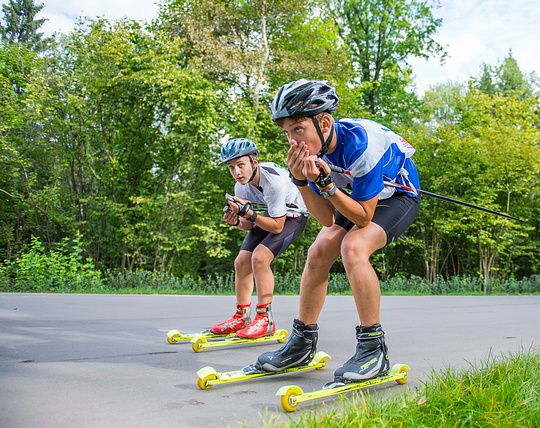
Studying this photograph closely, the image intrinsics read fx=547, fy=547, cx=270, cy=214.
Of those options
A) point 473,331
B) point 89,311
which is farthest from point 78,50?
point 473,331

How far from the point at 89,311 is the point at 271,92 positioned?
1533cm

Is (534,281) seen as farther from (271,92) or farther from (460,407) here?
(460,407)

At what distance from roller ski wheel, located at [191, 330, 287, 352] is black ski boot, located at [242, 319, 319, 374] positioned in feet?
4.08

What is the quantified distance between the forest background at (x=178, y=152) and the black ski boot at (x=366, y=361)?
11.1m

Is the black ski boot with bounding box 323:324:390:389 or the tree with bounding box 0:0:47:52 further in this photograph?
the tree with bounding box 0:0:47:52

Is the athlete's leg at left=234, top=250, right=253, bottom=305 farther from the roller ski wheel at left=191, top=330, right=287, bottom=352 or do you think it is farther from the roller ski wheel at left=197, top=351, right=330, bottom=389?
the roller ski wheel at left=197, top=351, right=330, bottom=389

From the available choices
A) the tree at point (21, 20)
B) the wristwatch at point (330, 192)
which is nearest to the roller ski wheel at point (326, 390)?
the wristwatch at point (330, 192)

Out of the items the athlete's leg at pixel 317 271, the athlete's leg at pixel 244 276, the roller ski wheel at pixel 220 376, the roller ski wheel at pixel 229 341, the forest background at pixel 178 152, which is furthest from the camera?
the forest background at pixel 178 152

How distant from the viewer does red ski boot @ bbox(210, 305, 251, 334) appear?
542cm

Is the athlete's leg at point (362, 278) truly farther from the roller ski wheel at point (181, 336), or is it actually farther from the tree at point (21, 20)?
the tree at point (21, 20)

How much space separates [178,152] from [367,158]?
15998mm

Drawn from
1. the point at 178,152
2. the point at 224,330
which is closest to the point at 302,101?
the point at 224,330

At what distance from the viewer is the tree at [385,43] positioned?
30.9 m

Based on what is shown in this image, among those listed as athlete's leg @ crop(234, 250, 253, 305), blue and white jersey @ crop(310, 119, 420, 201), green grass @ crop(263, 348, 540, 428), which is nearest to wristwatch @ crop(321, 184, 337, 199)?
blue and white jersey @ crop(310, 119, 420, 201)
